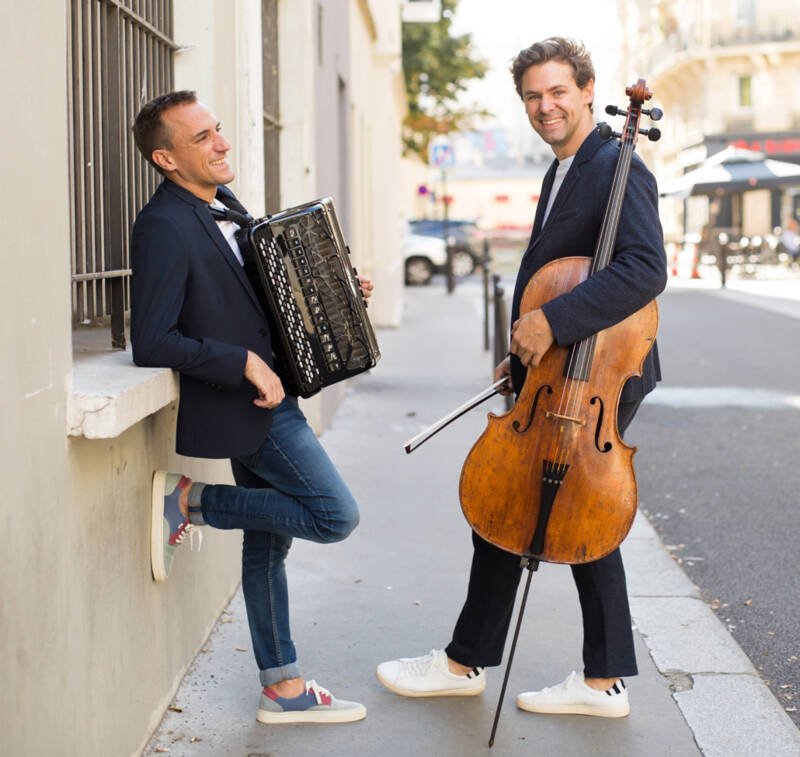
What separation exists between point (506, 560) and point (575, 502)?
48 cm

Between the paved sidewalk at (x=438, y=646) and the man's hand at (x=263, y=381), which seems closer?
the man's hand at (x=263, y=381)

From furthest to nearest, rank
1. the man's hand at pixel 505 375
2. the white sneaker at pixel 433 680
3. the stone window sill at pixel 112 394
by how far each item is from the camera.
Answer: the white sneaker at pixel 433 680 < the man's hand at pixel 505 375 < the stone window sill at pixel 112 394

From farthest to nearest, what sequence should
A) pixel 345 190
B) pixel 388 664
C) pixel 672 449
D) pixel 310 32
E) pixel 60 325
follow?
pixel 345 190, pixel 672 449, pixel 310 32, pixel 388 664, pixel 60 325

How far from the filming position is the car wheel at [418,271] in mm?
30031

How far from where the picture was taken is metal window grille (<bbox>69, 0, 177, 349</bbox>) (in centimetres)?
→ 348

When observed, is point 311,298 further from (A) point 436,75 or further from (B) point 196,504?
(A) point 436,75

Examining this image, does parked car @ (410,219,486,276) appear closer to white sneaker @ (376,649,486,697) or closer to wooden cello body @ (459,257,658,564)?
white sneaker @ (376,649,486,697)

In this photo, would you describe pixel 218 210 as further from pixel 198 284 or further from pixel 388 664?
pixel 388 664

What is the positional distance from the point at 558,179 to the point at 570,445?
823 millimetres

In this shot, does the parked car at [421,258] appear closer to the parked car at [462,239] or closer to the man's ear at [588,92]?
the parked car at [462,239]

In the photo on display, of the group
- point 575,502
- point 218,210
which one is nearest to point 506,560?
point 575,502

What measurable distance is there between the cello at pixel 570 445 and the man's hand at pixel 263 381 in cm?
40

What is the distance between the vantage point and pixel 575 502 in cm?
313

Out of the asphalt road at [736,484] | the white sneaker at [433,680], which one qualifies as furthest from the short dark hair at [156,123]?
the asphalt road at [736,484]
